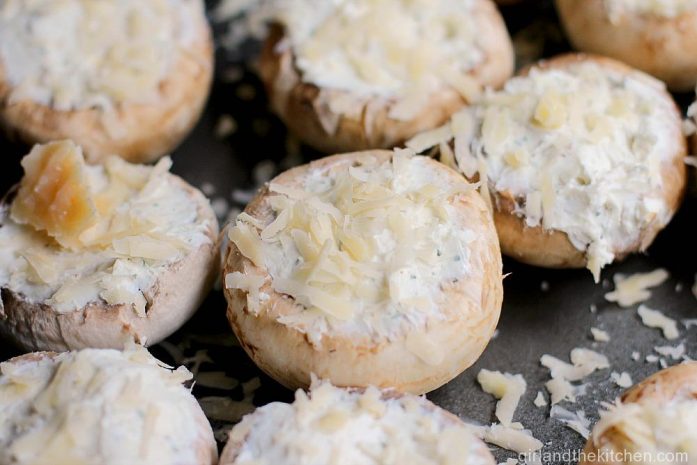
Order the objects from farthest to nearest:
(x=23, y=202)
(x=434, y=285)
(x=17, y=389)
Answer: (x=23, y=202)
(x=434, y=285)
(x=17, y=389)

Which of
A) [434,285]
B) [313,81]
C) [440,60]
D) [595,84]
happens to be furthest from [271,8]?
[434,285]

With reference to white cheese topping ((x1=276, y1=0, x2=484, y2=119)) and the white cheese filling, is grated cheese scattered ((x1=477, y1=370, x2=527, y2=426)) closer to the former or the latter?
the white cheese filling

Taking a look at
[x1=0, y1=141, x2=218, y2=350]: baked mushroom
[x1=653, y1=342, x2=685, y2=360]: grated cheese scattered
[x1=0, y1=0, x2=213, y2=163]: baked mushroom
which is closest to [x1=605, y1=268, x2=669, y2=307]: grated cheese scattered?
[x1=653, y1=342, x2=685, y2=360]: grated cheese scattered

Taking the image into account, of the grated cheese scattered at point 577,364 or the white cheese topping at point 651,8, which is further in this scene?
the white cheese topping at point 651,8

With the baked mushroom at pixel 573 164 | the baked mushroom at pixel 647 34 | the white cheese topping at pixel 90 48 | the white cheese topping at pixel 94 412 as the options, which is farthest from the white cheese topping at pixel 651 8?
the white cheese topping at pixel 94 412

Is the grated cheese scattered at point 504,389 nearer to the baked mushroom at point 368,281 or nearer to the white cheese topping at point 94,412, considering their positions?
the baked mushroom at point 368,281

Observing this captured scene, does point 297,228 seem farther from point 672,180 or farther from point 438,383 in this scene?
point 672,180
